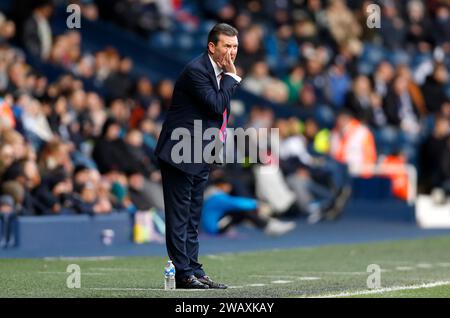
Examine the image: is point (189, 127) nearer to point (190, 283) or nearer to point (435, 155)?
point (190, 283)

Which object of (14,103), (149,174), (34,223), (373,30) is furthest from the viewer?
(373,30)

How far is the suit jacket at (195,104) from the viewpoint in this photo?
33.6ft

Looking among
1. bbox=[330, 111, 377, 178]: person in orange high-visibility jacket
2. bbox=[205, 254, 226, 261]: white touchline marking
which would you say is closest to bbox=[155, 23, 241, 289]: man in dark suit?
bbox=[205, 254, 226, 261]: white touchline marking

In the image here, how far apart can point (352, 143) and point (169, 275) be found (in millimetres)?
14012

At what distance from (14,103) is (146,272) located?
6390 millimetres

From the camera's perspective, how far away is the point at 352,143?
2397 cm

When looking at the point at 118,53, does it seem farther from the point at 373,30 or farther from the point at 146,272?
the point at 146,272

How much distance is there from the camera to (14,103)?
60.1 feet

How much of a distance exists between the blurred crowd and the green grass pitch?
9.86 feet

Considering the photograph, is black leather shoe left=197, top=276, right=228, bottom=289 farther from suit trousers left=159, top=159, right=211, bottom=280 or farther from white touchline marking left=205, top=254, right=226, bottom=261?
white touchline marking left=205, top=254, right=226, bottom=261

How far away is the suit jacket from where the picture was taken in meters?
10.2

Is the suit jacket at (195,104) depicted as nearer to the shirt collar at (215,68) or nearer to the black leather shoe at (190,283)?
the shirt collar at (215,68)

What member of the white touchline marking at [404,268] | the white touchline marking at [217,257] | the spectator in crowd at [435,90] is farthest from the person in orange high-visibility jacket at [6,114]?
the spectator in crowd at [435,90]
